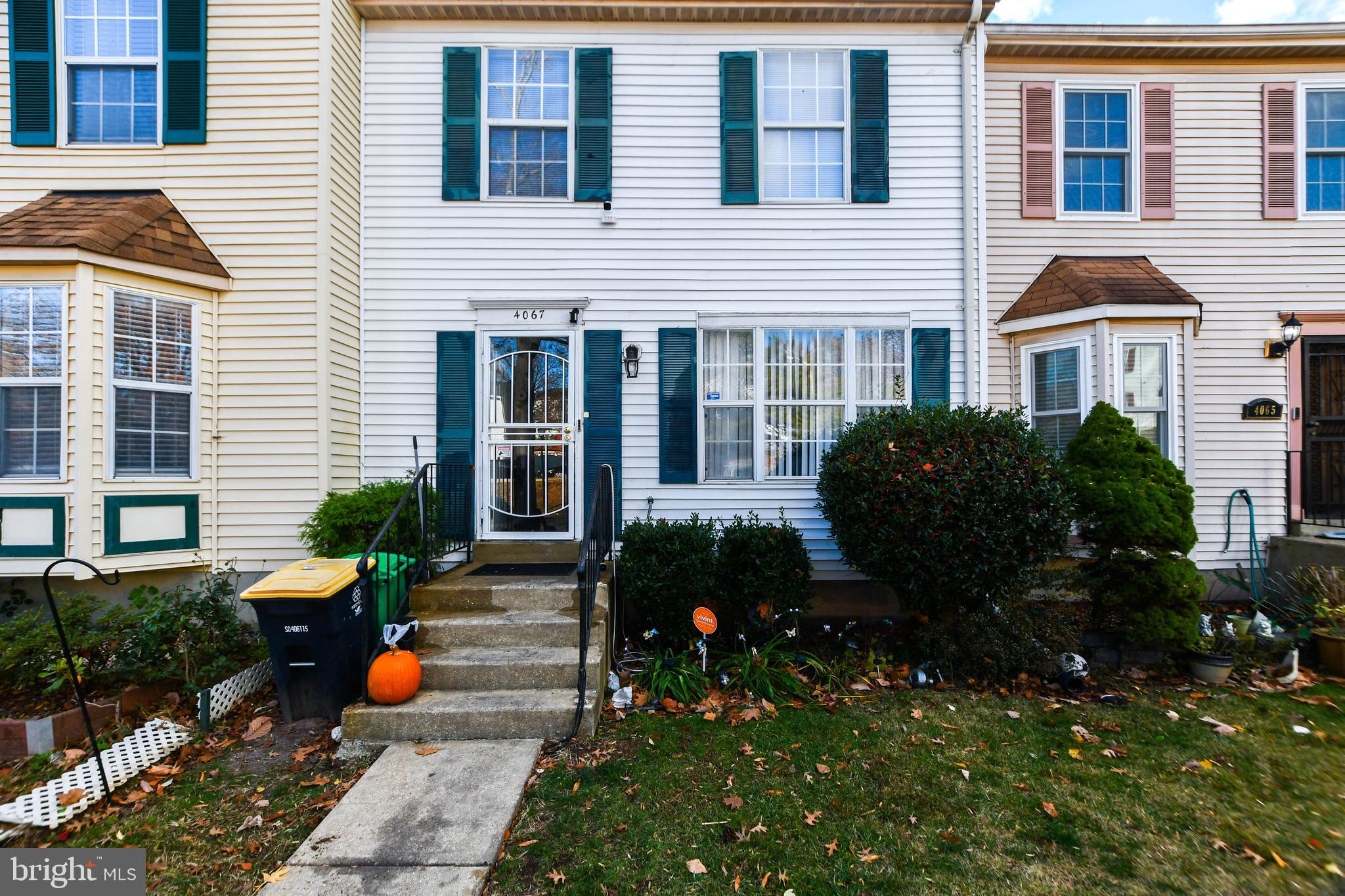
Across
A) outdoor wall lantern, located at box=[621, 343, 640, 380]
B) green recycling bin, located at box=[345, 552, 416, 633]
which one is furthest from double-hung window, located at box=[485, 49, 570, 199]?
green recycling bin, located at box=[345, 552, 416, 633]

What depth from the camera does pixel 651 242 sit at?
5.86m

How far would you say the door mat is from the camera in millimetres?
5004

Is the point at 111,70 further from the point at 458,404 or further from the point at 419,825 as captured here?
the point at 419,825

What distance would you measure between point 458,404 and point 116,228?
2.96m

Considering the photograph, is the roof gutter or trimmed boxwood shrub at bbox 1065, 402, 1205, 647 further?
the roof gutter

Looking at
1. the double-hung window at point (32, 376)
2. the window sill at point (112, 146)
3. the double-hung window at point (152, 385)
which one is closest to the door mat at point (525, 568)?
the double-hung window at point (152, 385)

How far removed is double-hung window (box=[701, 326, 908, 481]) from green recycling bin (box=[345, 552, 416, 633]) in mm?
2833

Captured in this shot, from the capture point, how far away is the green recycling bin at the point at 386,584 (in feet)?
13.5

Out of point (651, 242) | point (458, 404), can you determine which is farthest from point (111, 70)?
point (651, 242)

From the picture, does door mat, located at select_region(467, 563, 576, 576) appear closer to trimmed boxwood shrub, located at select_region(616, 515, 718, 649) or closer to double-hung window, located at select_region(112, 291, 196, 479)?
trimmed boxwood shrub, located at select_region(616, 515, 718, 649)

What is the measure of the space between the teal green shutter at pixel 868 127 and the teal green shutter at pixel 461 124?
377 centimetres

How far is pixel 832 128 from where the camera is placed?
5.95 m

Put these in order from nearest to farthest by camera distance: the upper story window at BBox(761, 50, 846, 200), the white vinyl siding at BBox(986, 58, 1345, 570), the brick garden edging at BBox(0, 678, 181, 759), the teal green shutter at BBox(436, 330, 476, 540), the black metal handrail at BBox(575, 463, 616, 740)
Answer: the brick garden edging at BBox(0, 678, 181, 759)
the black metal handrail at BBox(575, 463, 616, 740)
the teal green shutter at BBox(436, 330, 476, 540)
the upper story window at BBox(761, 50, 846, 200)
the white vinyl siding at BBox(986, 58, 1345, 570)

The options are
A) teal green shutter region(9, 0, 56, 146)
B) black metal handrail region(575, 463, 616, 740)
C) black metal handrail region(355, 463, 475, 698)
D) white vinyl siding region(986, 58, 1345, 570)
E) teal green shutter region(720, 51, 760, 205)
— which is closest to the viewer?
black metal handrail region(575, 463, 616, 740)
